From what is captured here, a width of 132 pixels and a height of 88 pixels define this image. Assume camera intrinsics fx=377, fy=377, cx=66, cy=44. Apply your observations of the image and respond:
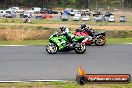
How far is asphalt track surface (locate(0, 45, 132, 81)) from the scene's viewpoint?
1484cm

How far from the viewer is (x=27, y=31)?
3083 cm

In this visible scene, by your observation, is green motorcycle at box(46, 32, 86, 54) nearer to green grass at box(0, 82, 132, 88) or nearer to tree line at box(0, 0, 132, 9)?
green grass at box(0, 82, 132, 88)

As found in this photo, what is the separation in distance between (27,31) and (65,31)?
1078cm

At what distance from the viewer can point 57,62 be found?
17.5 meters

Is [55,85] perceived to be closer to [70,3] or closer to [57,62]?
[57,62]

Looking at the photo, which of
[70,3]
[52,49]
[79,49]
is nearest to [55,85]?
[52,49]

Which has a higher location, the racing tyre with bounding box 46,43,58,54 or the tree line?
the tree line

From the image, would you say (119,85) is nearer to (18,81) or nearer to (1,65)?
(18,81)

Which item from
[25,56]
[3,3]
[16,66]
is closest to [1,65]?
[16,66]

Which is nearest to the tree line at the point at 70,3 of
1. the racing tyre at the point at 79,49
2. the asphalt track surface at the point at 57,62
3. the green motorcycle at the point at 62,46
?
the asphalt track surface at the point at 57,62

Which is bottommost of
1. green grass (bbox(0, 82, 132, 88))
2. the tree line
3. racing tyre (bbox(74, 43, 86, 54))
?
green grass (bbox(0, 82, 132, 88))

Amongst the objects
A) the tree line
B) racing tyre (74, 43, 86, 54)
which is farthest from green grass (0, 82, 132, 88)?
the tree line

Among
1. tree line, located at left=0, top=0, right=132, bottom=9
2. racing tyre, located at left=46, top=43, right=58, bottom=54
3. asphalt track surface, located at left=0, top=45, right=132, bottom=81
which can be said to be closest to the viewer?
asphalt track surface, located at left=0, top=45, right=132, bottom=81

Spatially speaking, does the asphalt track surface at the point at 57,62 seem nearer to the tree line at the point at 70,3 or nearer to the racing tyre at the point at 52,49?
the racing tyre at the point at 52,49
